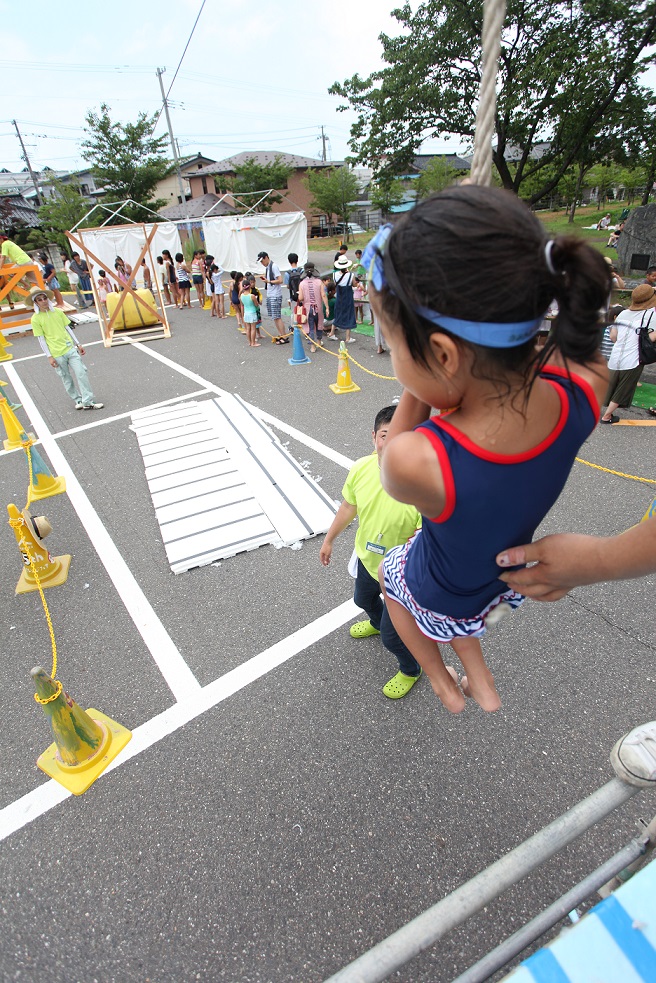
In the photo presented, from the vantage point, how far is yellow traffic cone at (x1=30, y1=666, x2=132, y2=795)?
246 cm

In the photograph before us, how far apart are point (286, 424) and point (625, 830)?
5589mm

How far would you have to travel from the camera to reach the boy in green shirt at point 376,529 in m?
2.32

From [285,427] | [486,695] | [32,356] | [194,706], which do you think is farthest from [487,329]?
[32,356]

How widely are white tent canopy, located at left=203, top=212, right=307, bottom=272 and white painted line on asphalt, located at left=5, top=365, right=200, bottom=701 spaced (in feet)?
52.1

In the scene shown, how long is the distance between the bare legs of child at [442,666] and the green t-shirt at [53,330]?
7.61 meters

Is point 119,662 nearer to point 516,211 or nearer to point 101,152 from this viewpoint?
point 516,211

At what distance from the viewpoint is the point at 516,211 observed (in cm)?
87

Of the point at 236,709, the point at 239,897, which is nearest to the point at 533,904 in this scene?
the point at 239,897

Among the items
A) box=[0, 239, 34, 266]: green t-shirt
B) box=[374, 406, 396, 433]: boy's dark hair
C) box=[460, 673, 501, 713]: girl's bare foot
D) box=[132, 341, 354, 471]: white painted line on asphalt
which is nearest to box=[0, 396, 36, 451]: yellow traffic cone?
box=[132, 341, 354, 471]: white painted line on asphalt

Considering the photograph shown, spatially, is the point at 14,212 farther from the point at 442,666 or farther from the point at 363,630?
the point at 442,666

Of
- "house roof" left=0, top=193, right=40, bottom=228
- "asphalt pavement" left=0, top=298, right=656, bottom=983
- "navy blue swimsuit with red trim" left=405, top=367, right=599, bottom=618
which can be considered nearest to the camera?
"navy blue swimsuit with red trim" left=405, top=367, right=599, bottom=618

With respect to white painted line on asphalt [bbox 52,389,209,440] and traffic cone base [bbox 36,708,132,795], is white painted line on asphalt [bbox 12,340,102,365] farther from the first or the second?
traffic cone base [bbox 36,708,132,795]

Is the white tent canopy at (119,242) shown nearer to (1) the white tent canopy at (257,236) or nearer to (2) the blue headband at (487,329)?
(1) the white tent canopy at (257,236)

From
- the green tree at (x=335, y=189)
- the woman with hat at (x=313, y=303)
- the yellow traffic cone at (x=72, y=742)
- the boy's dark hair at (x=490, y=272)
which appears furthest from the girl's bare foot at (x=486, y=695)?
the green tree at (x=335, y=189)
